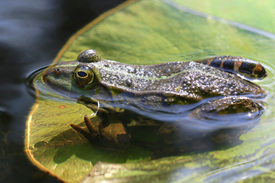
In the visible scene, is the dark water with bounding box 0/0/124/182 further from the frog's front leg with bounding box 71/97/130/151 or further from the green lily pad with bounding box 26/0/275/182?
the frog's front leg with bounding box 71/97/130/151

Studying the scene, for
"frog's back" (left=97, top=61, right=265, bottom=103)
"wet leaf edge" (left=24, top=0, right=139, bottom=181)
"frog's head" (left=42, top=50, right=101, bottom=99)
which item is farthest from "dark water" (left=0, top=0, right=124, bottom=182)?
"frog's back" (left=97, top=61, right=265, bottom=103)

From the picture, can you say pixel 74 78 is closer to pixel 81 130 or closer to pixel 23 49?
pixel 81 130

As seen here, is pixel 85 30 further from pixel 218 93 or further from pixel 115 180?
pixel 115 180

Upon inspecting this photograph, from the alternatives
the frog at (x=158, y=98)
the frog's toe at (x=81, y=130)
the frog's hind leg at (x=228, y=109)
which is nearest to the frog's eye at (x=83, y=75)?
the frog at (x=158, y=98)

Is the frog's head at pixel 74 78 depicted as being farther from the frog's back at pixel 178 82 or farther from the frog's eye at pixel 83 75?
the frog's back at pixel 178 82

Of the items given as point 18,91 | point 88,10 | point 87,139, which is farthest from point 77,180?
point 88,10

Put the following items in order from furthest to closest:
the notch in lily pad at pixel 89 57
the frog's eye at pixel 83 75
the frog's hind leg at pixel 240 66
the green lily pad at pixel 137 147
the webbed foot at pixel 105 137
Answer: the frog's hind leg at pixel 240 66
the notch in lily pad at pixel 89 57
the frog's eye at pixel 83 75
the webbed foot at pixel 105 137
the green lily pad at pixel 137 147

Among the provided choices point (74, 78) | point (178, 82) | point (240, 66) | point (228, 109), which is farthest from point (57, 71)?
point (240, 66)
